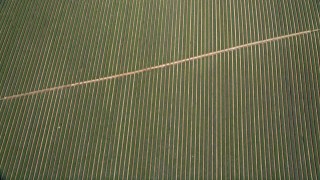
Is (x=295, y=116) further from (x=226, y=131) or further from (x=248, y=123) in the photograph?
(x=226, y=131)

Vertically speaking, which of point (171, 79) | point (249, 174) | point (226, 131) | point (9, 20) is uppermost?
point (9, 20)

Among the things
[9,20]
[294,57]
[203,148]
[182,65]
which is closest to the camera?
[203,148]

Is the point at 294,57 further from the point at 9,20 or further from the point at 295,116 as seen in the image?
the point at 9,20

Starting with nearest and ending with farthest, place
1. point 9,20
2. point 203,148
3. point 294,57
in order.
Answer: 1. point 203,148
2. point 294,57
3. point 9,20

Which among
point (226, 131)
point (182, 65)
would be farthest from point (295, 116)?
point (182, 65)

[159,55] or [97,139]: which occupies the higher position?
[159,55]

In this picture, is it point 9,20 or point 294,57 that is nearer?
point 294,57
